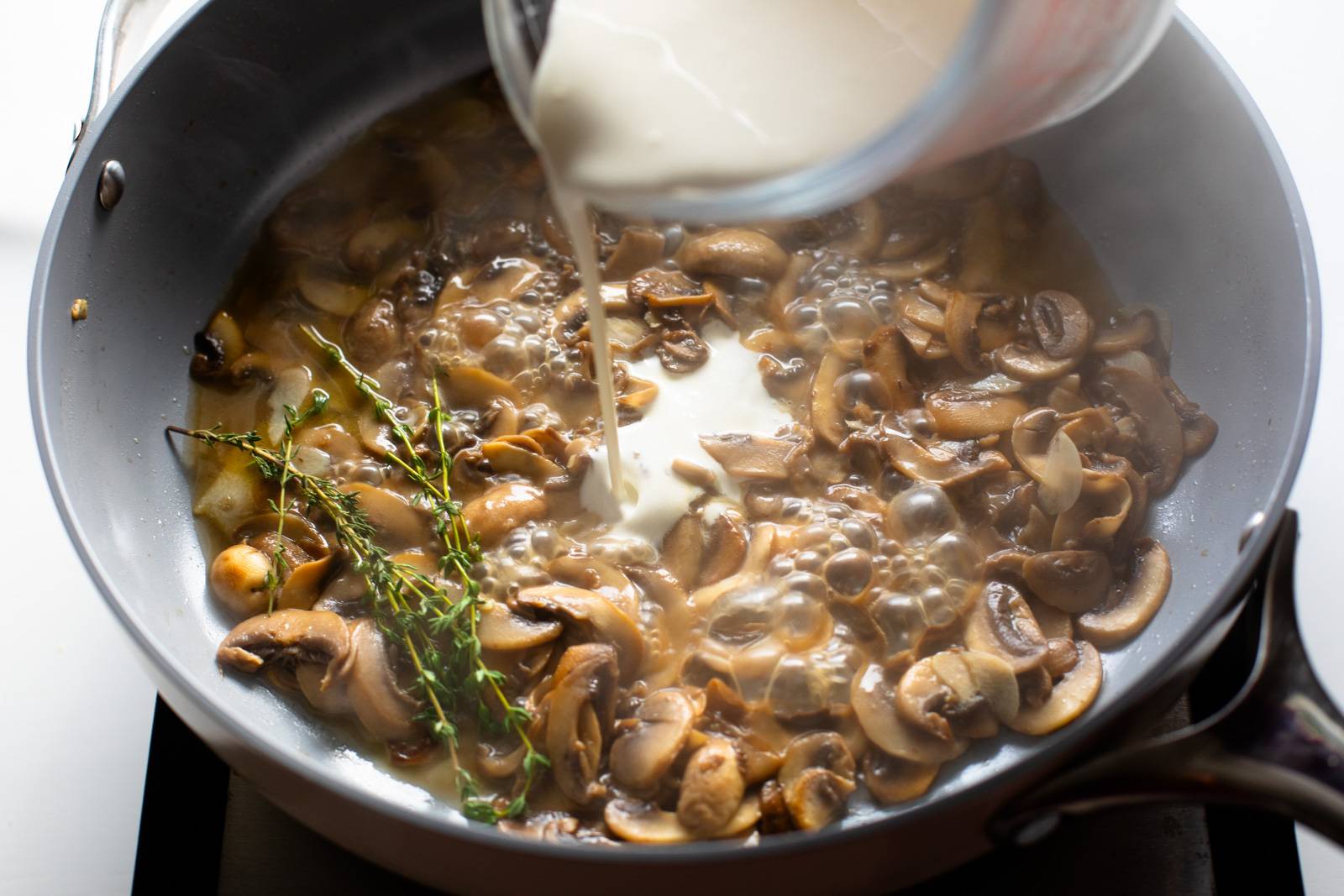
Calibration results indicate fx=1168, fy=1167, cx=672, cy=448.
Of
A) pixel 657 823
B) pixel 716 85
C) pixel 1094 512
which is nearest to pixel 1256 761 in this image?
pixel 1094 512

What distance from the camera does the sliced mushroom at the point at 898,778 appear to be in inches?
48.2

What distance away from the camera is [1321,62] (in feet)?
6.56

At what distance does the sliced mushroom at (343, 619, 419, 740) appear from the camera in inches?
51.1

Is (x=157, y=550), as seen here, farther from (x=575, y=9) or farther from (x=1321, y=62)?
(x=1321, y=62)

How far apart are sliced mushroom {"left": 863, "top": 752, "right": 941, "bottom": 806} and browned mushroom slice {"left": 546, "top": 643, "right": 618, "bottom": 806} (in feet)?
0.95

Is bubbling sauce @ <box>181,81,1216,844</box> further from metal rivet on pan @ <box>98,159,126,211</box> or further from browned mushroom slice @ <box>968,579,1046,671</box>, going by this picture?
metal rivet on pan @ <box>98,159,126,211</box>

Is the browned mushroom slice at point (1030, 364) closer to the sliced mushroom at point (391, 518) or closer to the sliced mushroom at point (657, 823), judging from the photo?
the sliced mushroom at point (657, 823)

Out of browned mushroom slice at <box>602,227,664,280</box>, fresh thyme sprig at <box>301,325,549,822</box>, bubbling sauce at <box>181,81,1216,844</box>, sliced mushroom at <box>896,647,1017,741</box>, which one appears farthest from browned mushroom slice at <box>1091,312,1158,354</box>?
fresh thyme sprig at <box>301,325,549,822</box>

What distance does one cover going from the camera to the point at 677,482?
1.50 metres

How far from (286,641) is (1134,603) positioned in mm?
981

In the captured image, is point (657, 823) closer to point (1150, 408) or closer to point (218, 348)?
point (1150, 408)

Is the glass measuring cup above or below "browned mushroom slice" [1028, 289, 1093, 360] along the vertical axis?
above

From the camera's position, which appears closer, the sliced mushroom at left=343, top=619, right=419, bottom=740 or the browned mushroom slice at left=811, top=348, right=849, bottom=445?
the sliced mushroom at left=343, top=619, right=419, bottom=740

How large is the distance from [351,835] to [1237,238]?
1256 millimetres
